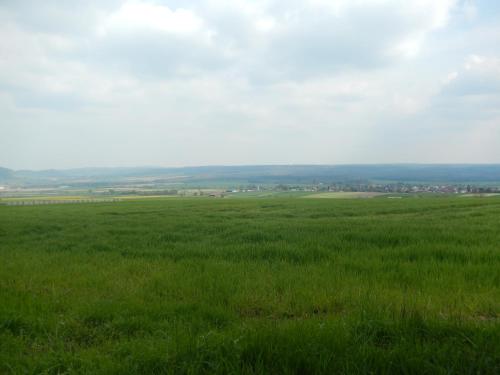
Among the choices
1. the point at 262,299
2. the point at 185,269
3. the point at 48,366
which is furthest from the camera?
the point at 185,269

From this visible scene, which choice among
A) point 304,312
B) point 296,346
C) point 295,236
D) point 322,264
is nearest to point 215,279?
point 304,312

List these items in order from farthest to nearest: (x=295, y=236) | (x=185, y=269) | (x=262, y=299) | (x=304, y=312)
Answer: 1. (x=295, y=236)
2. (x=185, y=269)
3. (x=262, y=299)
4. (x=304, y=312)

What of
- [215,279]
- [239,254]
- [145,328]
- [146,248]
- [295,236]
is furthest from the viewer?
[295,236]

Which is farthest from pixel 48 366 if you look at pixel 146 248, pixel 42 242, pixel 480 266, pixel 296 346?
pixel 42 242

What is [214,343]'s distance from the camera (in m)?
3.50

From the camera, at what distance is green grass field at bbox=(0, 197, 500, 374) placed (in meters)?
3.25

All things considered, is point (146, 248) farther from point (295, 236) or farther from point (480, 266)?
point (480, 266)

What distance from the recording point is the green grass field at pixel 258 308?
128 inches

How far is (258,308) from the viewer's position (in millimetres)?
4914

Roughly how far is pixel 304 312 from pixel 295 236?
568 centimetres

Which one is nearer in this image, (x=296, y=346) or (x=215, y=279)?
(x=296, y=346)

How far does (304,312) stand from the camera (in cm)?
475

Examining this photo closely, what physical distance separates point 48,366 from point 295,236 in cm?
776

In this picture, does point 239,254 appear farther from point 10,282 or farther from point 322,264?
point 10,282
